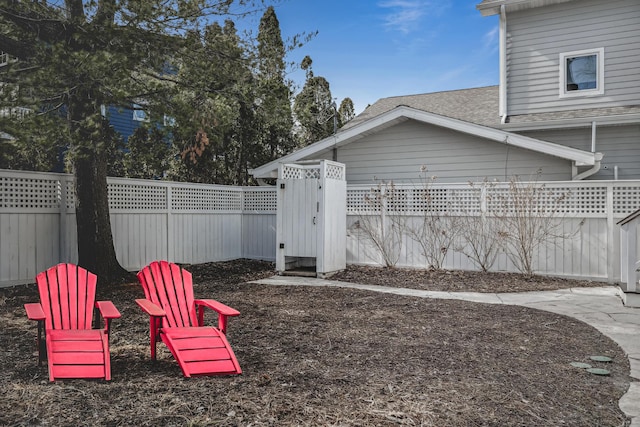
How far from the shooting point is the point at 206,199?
1022 centimetres

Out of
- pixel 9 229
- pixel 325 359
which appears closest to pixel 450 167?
pixel 325 359

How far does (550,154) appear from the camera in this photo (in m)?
9.12

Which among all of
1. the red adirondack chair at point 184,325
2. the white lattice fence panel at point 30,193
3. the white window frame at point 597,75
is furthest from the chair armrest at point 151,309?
the white window frame at point 597,75

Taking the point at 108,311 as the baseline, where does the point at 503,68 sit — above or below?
above

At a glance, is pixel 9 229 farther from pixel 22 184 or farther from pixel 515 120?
pixel 515 120

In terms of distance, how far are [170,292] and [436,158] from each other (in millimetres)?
7720

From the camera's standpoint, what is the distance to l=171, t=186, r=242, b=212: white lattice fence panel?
950 centimetres

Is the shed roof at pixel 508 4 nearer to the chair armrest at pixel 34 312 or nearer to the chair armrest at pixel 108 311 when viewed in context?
the chair armrest at pixel 108 311

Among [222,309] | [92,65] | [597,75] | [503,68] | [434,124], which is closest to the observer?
[222,309]

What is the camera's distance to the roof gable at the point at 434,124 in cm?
887

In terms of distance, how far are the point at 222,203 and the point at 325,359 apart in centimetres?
731

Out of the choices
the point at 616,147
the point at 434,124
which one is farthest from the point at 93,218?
the point at 616,147

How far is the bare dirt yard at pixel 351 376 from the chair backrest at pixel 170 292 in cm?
33

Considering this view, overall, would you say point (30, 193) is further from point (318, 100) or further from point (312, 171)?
point (318, 100)
